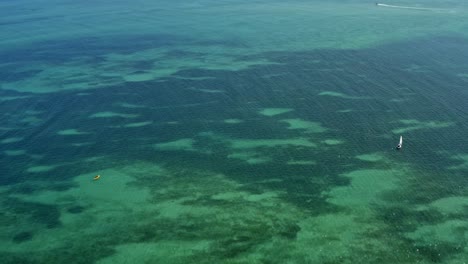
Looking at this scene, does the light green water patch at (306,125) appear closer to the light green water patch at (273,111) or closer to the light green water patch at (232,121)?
the light green water patch at (273,111)

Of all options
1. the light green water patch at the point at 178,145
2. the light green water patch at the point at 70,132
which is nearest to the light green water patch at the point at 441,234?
the light green water patch at the point at 178,145

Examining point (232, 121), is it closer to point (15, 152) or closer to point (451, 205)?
point (15, 152)

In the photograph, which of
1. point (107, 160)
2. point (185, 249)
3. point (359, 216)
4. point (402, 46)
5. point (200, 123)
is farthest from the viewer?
point (402, 46)

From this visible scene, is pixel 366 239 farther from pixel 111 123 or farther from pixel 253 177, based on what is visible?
pixel 111 123

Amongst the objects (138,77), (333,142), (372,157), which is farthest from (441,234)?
(138,77)

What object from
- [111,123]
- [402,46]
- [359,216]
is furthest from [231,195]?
[402,46]
